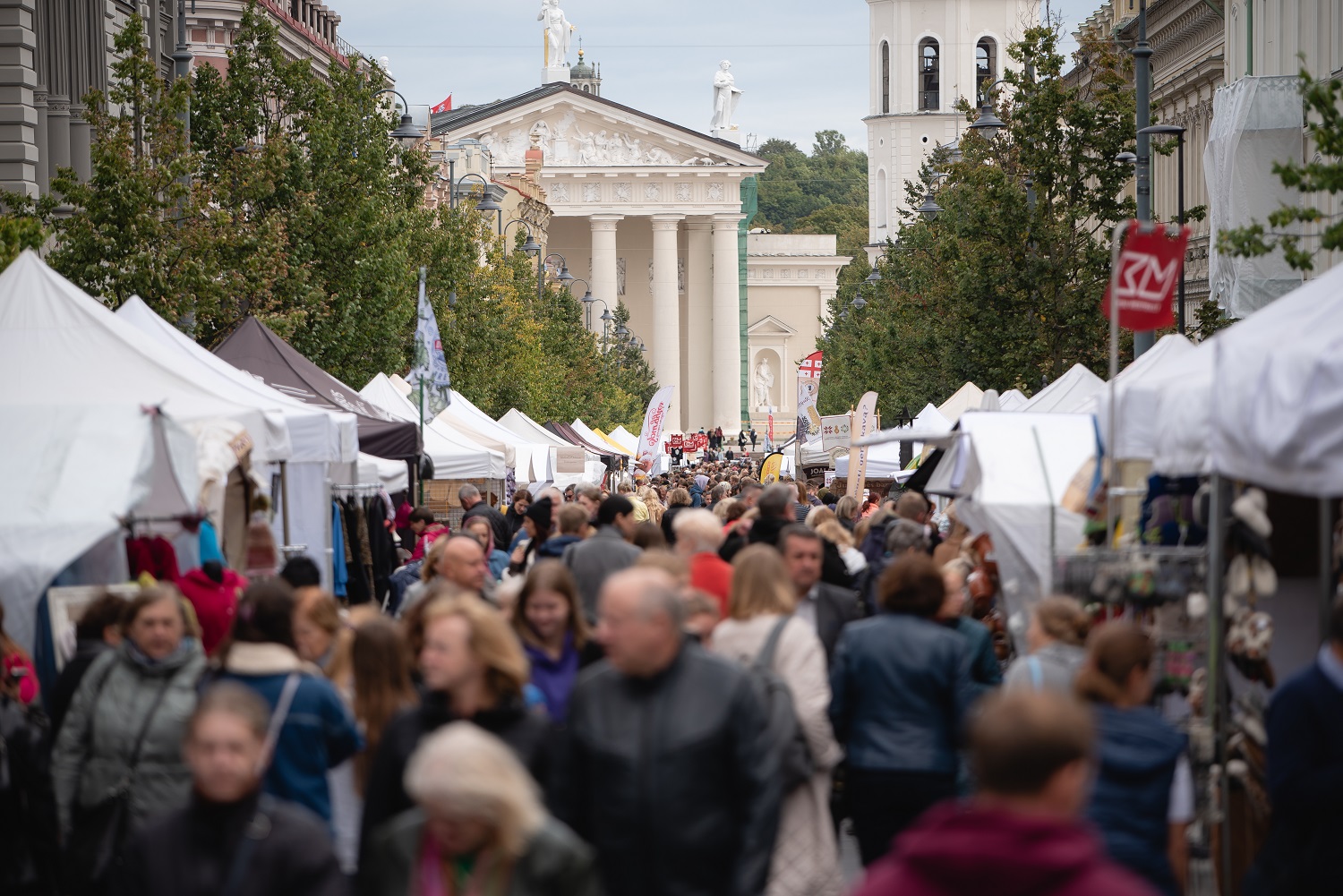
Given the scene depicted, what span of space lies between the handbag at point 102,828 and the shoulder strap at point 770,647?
207cm

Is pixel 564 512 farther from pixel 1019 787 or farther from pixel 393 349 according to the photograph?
pixel 393 349

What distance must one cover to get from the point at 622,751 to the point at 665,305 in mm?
114899

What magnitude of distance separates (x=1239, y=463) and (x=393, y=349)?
2558cm

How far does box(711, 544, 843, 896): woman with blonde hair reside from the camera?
6.86 m

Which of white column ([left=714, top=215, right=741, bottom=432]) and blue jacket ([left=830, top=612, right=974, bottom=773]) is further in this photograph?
white column ([left=714, top=215, right=741, bottom=432])

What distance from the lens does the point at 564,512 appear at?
12.3m

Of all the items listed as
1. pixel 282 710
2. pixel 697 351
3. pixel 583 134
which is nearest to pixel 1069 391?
pixel 282 710

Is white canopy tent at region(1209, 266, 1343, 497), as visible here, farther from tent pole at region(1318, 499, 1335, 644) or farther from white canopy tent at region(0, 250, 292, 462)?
white canopy tent at region(0, 250, 292, 462)

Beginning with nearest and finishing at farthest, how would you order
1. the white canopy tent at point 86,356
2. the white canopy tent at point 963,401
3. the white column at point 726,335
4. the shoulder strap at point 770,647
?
the shoulder strap at point 770,647 → the white canopy tent at point 86,356 → the white canopy tent at point 963,401 → the white column at point 726,335

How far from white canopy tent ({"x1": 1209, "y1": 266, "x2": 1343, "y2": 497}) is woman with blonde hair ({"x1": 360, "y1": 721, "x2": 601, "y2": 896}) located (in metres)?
3.44

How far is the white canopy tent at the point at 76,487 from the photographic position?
948cm

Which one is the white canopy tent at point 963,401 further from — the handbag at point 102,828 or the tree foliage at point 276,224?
the handbag at point 102,828

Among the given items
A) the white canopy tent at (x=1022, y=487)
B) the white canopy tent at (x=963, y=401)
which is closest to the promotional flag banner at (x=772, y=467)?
Result: the white canopy tent at (x=963, y=401)

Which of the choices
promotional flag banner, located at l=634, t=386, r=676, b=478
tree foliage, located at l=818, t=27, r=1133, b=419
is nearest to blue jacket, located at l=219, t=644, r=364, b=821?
tree foliage, located at l=818, t=27, r=1133, b=419
